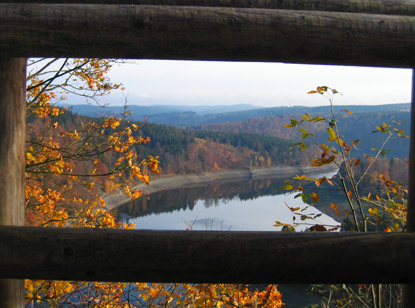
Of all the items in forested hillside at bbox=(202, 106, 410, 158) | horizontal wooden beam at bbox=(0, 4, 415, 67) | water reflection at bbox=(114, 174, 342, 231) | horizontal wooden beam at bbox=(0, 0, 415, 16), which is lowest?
water reflection at bbox=(114, 174, 342, 231)

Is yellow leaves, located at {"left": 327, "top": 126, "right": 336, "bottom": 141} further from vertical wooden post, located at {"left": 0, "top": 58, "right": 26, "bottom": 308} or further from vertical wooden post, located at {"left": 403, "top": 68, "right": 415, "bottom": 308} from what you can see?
vertical wooden post, located at {"left": 0, "top": 58, "right": 26, "bottom": 308}

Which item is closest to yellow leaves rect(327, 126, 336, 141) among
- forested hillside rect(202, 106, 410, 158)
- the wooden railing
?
the wooden railing

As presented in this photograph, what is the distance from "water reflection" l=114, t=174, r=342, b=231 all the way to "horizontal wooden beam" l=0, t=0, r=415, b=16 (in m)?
30.3

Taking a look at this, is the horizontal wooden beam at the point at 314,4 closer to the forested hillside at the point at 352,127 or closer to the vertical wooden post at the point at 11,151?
the vertical wooden post at the point at 11,151

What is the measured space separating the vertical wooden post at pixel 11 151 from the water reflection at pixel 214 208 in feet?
98.9

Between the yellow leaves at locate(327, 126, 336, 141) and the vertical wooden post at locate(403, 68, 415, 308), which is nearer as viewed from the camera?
the vertical wooden post at locate(403, 68, 415, 308)

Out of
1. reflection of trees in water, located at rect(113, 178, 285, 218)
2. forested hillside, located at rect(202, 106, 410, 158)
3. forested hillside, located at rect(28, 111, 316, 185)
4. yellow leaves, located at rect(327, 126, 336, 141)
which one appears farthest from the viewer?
forested hillside, located at rect(202, 106, 410, 158)

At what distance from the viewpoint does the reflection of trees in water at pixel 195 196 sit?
48562mm

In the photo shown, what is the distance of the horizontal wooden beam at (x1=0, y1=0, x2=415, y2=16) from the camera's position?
1729 mm

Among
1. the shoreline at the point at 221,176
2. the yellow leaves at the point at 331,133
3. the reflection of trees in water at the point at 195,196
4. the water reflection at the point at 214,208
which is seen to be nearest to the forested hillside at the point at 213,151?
the shoreline at the point at 221,176

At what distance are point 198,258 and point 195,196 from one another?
57963mm

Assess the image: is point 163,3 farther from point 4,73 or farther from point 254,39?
point 4,73

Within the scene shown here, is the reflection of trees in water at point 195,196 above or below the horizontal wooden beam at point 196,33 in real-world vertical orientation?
below

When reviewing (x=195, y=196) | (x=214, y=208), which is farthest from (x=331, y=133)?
(x=195, y=196)
